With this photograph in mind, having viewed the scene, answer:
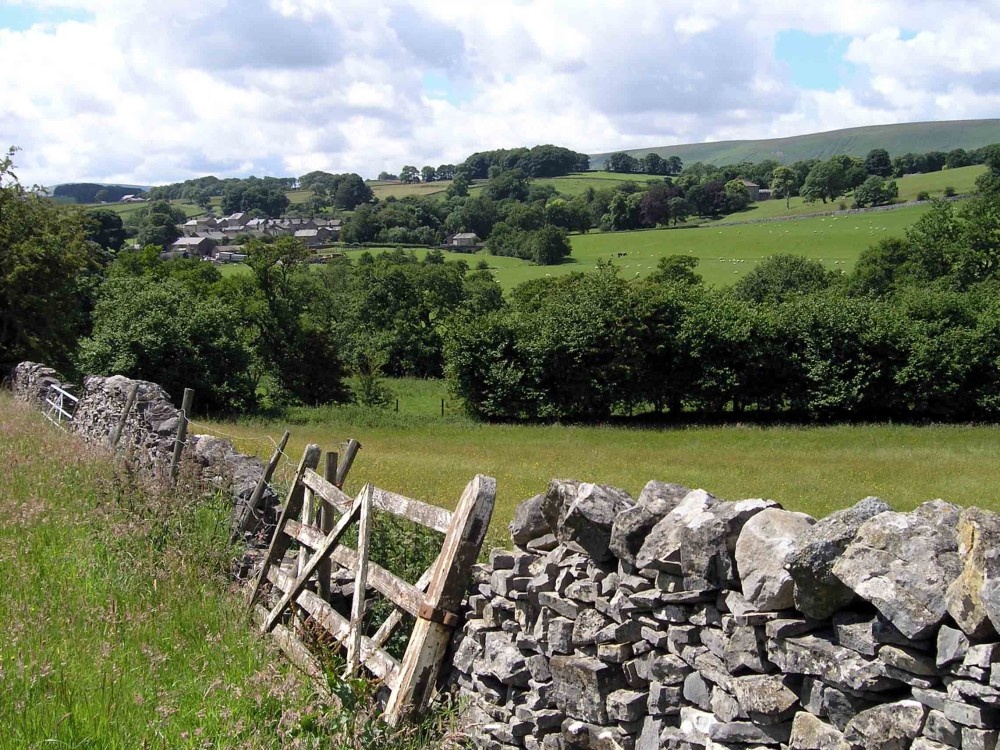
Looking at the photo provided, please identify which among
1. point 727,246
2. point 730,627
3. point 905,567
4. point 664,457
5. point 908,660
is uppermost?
point 727,246

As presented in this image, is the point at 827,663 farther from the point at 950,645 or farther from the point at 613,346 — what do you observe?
the point at 613,346

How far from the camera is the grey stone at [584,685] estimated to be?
5.32 m

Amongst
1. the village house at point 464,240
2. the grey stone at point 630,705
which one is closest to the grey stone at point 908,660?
the grey stone at point 630,705

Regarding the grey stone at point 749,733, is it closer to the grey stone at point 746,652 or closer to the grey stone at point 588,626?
the grey stone at point 746,652

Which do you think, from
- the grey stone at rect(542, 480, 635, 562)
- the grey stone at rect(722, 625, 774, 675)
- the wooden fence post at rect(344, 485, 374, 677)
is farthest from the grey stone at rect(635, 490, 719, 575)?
the wooden fence post at rect(344, 485, 374, 677)

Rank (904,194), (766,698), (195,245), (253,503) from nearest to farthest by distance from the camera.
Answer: (766,698), (253,503), (904,194), (195,245)

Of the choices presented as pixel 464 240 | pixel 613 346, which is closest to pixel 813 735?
pixel 613 346

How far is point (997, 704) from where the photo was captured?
3438 millimetres

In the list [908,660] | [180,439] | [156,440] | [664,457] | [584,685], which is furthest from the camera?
[664,457]

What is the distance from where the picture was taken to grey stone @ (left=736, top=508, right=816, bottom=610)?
4320 mm

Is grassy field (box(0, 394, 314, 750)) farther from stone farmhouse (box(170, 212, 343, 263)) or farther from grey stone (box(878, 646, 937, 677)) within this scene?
stone farmhouse (box(170, 212, 343, 263))

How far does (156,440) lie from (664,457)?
60.9 ft

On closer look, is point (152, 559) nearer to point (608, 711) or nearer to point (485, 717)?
point (485, 717)

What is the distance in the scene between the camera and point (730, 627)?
4648 millimetres
